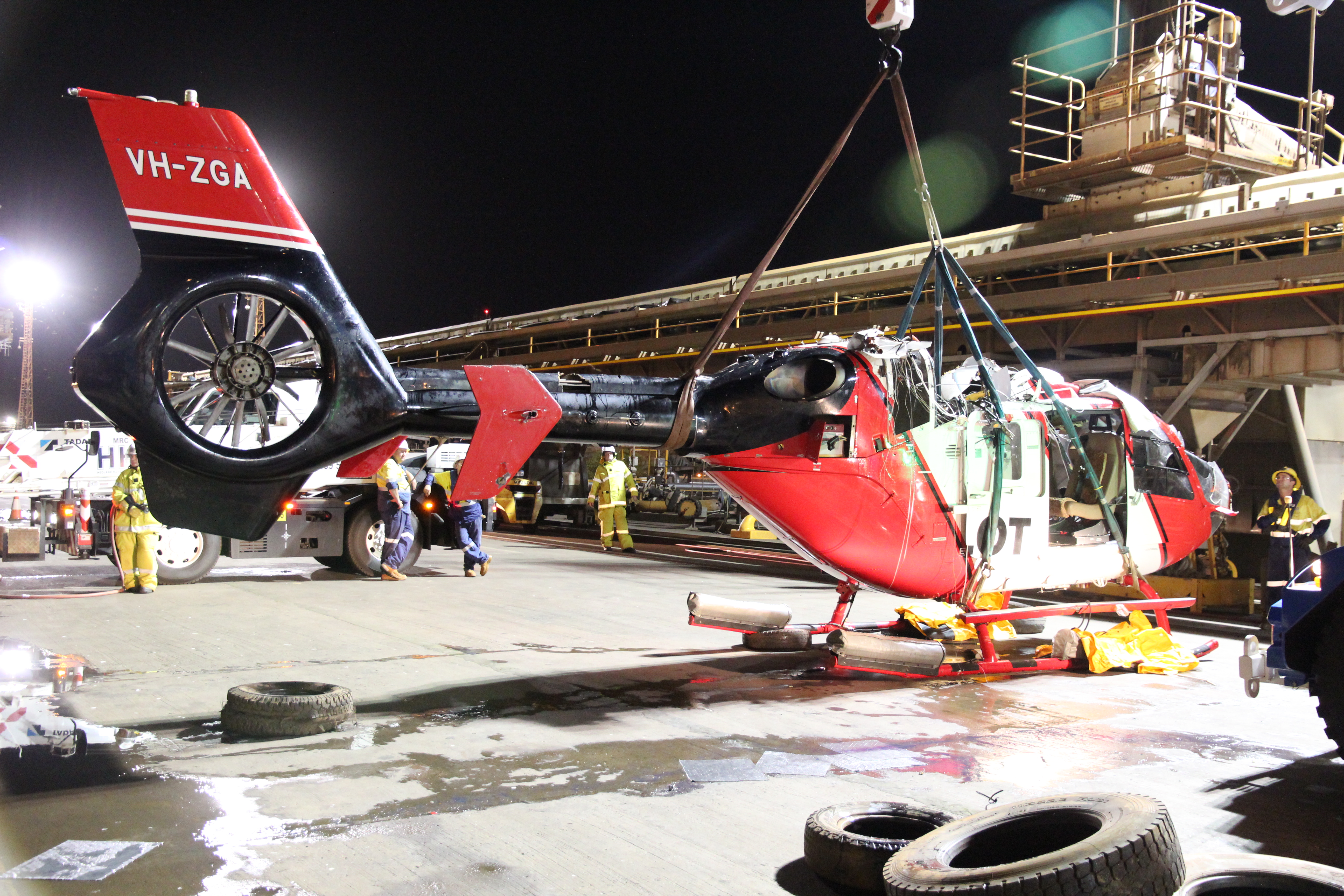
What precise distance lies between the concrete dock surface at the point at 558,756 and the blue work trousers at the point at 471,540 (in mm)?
3815

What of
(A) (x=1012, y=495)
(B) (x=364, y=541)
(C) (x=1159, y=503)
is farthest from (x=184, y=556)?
(C) (x=1159, y=503)

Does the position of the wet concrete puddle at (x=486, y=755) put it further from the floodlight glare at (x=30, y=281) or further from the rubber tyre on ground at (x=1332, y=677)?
the floodlight glare at (x=30, y=281)

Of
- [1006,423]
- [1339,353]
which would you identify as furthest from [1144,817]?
[1339,353]

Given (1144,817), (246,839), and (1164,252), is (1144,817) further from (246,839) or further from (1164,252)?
(1164,252)

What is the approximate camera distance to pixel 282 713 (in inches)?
221

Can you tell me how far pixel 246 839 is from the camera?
4.07m

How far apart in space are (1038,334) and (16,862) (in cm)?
1520

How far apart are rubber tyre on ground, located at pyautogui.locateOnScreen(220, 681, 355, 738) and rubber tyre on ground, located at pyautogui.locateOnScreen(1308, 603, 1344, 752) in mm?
5259

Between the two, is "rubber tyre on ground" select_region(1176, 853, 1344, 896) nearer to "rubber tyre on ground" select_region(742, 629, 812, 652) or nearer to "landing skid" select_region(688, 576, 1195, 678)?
"landing skid" select_region(688, 576, 1195, 678)

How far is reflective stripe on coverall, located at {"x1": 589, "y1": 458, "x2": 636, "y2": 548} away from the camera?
18.2 m

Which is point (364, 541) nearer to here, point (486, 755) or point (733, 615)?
point (733, 615)

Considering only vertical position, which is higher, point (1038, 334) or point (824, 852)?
point (1038, 334)

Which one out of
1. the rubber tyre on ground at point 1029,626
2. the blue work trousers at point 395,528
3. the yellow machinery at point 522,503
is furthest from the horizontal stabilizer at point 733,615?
the yellow machinery at point 522,503

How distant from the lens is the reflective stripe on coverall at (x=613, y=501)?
717 inches
